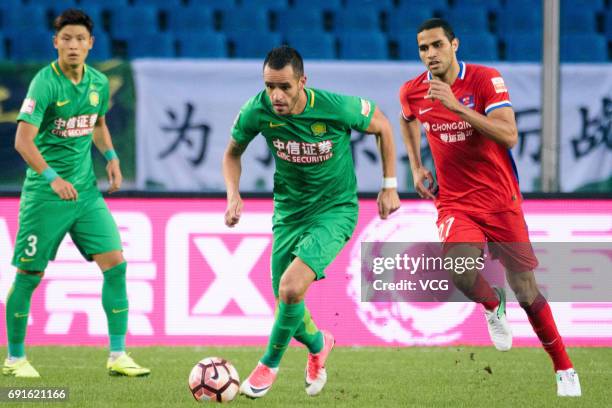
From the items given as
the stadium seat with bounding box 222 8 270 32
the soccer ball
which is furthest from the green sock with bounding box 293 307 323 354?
the stadium seat with bounding box 222 8 270 32

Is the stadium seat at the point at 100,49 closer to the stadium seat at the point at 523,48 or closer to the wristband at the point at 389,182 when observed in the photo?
the stadium seat at the point at 523,48

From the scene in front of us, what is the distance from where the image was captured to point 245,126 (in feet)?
19.0

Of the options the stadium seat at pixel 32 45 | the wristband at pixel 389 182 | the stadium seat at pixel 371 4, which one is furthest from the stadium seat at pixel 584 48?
the wristband at pixel 389 182

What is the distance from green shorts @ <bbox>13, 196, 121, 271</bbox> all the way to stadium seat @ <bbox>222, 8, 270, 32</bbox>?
5997 mm

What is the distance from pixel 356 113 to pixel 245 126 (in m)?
0.57

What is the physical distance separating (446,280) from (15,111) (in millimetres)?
4599

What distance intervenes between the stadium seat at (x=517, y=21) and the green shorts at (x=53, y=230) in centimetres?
727

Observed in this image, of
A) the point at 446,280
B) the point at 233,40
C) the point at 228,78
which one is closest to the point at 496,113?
the point at 446,280

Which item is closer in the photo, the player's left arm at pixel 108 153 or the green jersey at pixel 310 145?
the green jersey at pixel 310 145

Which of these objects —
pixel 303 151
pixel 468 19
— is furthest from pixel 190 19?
pixel 303 151

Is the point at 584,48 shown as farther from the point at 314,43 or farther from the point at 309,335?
the point at 309,335

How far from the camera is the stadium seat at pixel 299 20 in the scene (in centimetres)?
1253

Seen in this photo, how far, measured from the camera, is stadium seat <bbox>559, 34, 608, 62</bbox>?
1257 centimetres

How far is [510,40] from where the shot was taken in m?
12.5
